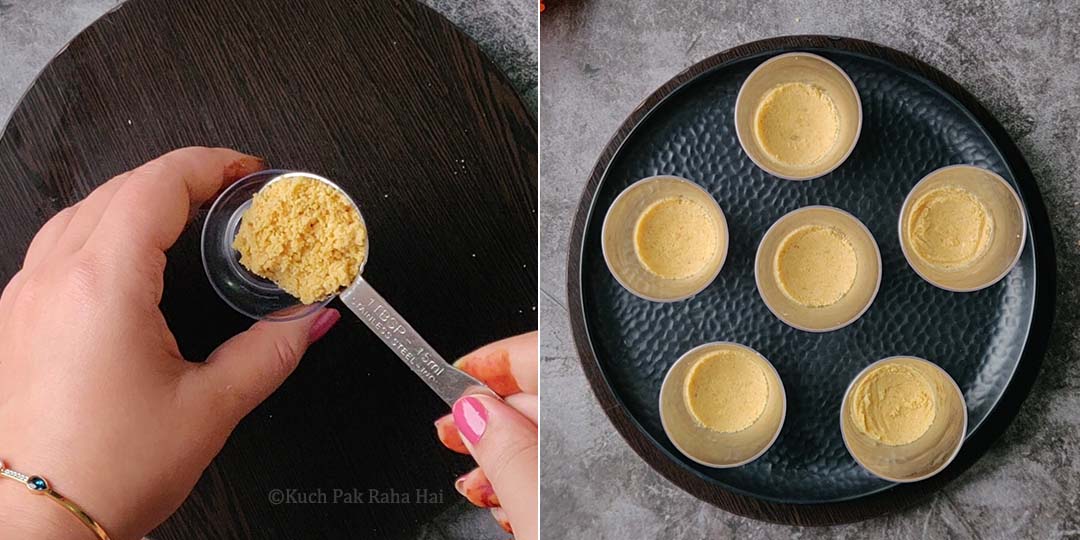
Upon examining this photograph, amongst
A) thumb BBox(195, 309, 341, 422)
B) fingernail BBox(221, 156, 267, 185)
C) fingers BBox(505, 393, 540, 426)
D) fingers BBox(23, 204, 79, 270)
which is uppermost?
fingernail BBox(221, 156, 267, 185)

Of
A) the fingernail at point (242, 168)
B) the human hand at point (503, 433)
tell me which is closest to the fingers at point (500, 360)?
the human hand at point (503, 433)

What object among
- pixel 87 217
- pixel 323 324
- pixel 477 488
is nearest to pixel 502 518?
pixel 477 488

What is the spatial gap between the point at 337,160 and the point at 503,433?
0.17 meters

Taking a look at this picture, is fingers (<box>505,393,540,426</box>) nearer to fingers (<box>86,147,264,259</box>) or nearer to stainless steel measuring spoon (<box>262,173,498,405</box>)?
stainless steel measuring spoon (<box>262,173,498,405</box>)

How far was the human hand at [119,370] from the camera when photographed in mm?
345

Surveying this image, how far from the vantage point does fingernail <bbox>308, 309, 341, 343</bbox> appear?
1.31 ft

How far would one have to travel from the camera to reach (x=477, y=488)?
1.38 ft

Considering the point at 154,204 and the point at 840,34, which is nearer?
the point at 154,204

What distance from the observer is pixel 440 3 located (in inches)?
17.4

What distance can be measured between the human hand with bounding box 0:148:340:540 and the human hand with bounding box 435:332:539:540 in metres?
0.08

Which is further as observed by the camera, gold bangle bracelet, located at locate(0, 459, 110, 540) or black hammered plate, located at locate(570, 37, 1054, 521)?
black hammered plate, located at locate(570, 37, 1054, 521)

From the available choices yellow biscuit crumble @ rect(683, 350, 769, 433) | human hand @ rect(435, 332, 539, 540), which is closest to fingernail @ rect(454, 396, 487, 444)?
human hand @ rect(435, 332, 539, 540)

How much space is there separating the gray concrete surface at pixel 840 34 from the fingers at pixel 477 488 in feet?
0.21

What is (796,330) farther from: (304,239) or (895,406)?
(304,239)
